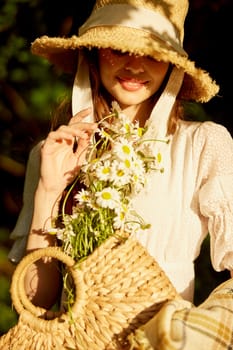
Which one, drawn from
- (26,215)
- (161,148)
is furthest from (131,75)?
(26,215)

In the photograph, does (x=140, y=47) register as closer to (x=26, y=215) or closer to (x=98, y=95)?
(x=98, y=95)

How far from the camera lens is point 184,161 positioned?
2289mm

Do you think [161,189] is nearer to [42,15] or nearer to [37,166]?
[37,166]

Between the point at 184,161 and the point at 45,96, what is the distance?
5.99ft

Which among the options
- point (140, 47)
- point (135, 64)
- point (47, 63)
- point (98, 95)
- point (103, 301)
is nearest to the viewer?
point (103, 301)

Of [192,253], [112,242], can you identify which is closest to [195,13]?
[192,253]

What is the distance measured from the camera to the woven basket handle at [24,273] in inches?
72.0

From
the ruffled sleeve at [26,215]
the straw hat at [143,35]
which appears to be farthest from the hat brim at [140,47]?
the ruffled sleeve at [26,215]

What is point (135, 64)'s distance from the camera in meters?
2.22

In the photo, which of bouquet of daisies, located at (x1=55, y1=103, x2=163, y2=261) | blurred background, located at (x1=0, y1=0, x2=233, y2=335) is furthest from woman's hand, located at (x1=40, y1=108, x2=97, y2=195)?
blurred background, located at (x1=0, y1=0, x2=233, y2=335)

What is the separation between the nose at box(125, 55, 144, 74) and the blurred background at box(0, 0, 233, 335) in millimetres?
1616

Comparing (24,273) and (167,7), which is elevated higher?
(167,7)

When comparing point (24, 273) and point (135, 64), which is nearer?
point (24, 273)

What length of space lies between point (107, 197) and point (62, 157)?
1.11 ft
